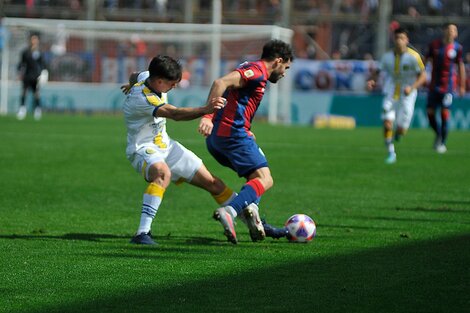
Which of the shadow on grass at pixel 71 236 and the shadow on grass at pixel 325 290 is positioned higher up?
the shadow on grass at pixel 325 290

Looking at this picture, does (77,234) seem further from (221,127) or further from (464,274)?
(464,274)

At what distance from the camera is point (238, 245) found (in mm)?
9250

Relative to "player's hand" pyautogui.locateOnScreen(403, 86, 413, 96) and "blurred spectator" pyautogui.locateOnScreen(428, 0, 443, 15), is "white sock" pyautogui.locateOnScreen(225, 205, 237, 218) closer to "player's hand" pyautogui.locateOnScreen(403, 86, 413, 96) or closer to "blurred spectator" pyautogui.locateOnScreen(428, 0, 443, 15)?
"player's hand" pyautogui.locateOnScreen(403, 86, 413, 96)

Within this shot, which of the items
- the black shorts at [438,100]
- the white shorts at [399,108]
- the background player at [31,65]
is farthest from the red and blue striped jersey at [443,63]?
the background player at [31,65]

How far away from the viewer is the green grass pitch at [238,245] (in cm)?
672

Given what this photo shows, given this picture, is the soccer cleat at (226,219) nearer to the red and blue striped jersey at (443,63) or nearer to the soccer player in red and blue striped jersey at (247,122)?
the soccer player in red and blue striped jersey at (247,122)

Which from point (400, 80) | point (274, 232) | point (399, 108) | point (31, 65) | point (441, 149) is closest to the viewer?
point (274, 232)

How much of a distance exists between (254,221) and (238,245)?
260mm

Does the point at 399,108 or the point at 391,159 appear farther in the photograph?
the point at 399,108

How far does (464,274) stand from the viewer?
25.1ft

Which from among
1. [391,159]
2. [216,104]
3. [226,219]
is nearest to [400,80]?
[391,159]

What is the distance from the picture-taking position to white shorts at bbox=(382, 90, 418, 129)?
65.5ft

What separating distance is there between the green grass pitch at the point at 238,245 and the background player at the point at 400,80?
3.62ft

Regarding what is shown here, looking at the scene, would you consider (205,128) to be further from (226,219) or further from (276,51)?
(276,51)
